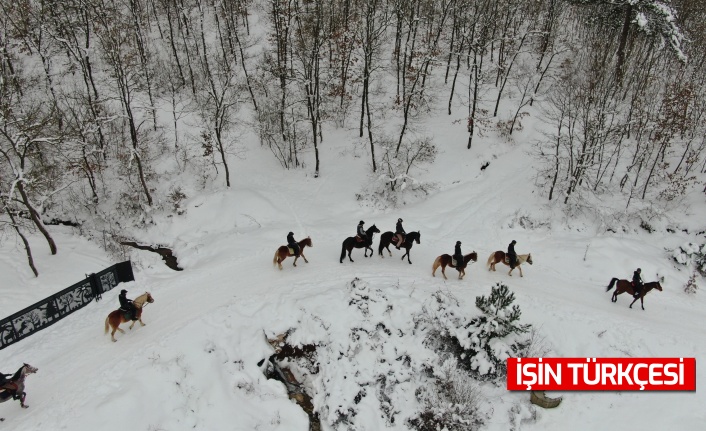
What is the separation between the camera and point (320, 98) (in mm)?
28500

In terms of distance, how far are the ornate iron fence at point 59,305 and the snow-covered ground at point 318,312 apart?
336mm

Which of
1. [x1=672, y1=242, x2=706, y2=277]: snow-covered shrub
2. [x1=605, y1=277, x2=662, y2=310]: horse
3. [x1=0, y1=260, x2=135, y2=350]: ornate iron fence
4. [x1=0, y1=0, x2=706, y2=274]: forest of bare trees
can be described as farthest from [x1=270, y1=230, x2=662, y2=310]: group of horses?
[x1=0, y1=0, x2=706, y2=274]: forest of bare trees

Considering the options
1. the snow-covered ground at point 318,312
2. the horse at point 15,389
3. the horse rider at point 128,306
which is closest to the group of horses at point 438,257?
the snow-covered ground at point 318,312

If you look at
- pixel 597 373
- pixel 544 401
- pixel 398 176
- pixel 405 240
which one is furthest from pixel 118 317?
pixel 597 373

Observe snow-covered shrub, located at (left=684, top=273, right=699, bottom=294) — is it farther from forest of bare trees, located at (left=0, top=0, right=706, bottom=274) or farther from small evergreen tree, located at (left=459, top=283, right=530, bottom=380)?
small evergreen tree, located at (left=459, top=283, right=530, bottom=380)

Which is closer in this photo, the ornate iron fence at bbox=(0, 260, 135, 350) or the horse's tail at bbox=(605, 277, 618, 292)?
the ornate iron fence at bbox=(0, 260, 135, 350)

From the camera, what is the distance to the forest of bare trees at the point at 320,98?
21906 millimetres

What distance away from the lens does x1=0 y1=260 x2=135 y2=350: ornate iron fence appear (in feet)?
43.1

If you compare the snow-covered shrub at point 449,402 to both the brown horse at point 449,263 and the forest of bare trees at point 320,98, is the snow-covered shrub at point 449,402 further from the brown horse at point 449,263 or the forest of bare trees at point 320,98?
the forest of bare trees at point 320,98

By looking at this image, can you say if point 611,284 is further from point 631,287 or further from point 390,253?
point 390,253

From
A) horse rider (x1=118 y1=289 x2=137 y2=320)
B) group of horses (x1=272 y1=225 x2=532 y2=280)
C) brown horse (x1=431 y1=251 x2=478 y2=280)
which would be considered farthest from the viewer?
group of horses (x1=272 y1=225 x2=532 y2=280)

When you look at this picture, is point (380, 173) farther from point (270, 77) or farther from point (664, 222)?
point (664, 222)

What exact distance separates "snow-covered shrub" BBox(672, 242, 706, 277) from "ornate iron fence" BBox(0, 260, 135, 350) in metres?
23.9

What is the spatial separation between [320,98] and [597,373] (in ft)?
75.0
